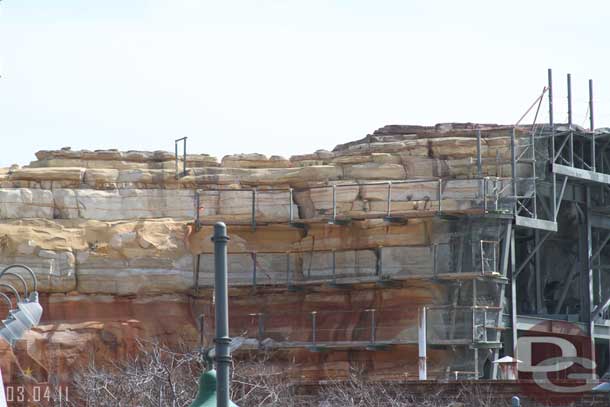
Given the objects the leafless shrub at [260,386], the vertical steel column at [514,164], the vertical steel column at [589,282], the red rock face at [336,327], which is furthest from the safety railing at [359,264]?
the vertical steel column at [589,282]

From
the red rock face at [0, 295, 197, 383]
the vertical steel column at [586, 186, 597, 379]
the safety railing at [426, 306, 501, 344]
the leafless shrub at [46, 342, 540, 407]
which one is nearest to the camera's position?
the leafless shrub at [46, 342, 540, 407]

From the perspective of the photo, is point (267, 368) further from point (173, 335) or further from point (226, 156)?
point (226, 156)

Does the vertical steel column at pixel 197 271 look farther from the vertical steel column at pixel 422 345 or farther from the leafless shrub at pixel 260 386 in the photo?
the vertical steel column at pixel 422 345

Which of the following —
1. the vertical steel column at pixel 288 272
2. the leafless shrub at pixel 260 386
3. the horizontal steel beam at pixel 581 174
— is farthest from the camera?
the vertical steel column at pixel 288 272

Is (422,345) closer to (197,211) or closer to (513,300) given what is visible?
(513,300)

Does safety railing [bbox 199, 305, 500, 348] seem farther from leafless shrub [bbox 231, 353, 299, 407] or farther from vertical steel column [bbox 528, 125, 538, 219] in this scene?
vertical steel column [bbox 528, 125, 538, 219]

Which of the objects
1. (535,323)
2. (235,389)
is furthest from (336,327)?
(235,389)

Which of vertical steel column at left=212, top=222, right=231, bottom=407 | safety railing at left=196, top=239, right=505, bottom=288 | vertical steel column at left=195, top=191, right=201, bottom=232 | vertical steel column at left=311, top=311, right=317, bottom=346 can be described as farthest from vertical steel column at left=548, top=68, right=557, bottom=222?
vertical steel column at left=212, top=222, right=231, bottom=407

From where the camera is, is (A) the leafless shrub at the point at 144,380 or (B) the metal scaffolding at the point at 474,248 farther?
(B) the metal scaffolding at the point at 474,248

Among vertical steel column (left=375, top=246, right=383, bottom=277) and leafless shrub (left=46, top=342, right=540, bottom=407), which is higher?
vertical steel column (left=375, top=246, right=383, bottom=277)

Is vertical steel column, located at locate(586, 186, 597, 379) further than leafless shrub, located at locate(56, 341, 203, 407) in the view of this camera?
Yes

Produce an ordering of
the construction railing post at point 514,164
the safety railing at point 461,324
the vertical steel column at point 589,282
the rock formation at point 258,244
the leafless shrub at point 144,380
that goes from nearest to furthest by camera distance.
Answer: the leafless shrub at point 144,380 < the safety railing at point 461,324 < the construction railing post at point 514,164 < the rock formation at point 258,244 < the vertical steel column at point 589,282

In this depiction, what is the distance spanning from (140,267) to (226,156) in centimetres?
638

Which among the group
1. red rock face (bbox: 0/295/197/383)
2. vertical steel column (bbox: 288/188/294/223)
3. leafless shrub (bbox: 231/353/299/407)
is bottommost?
leafless shrub (bbox: 231/353/299/407)
